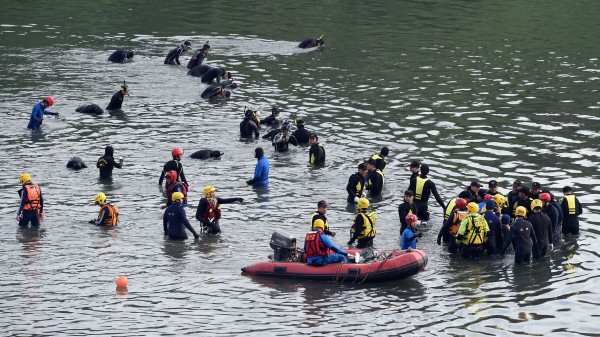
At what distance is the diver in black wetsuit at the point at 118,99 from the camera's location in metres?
48.0

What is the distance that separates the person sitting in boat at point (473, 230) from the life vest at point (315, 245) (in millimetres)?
4095

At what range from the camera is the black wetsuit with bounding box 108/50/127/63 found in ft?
192

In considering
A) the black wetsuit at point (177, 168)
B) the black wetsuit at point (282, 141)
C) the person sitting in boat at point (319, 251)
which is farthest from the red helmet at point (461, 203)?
the black wetsuit at point (282, 141)

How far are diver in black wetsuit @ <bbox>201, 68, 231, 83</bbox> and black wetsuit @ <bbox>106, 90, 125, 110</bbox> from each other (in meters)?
6.36

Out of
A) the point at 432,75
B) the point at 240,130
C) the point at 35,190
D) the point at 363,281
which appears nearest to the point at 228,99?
the point at 240,130

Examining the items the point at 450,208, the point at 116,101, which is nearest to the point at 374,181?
the point at 450,208

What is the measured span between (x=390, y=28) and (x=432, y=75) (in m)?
14.2

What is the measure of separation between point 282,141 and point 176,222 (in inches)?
441

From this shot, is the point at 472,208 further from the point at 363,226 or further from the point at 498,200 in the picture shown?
the point at 363,226

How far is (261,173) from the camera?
37.1 m

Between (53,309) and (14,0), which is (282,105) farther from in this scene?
(14,0)

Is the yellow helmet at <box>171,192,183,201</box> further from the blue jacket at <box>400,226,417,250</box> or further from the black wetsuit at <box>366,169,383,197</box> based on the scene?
the black wetsuit at <box>366,169,383,197</box>

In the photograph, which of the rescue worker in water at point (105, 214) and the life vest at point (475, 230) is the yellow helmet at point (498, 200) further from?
the rescue worker in water at point (105, 214)

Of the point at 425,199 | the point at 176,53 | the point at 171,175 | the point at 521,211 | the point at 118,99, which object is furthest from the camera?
the point at 176,53
